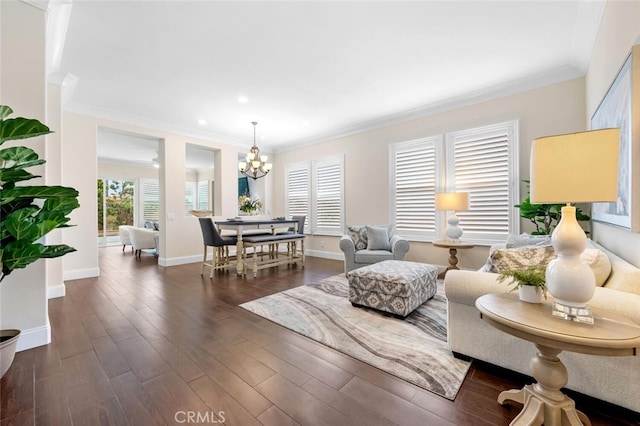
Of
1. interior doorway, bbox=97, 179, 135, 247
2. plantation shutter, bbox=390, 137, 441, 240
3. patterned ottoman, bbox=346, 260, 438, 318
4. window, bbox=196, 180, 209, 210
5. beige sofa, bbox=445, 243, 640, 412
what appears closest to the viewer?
beige sofa, bbox=445, 243, 640, 412

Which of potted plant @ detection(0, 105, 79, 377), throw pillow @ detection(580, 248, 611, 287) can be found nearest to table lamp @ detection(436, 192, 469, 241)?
throw pillow @ detection(580, 248, 611, 287)

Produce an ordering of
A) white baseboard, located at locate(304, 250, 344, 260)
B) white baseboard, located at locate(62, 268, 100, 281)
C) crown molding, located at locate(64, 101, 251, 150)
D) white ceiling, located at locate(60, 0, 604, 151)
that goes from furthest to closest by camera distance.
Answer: white baseboard, located at locate(304, 250, 344, 260) < crown molding, located at locate(64, 101, 251, 150) < white baseboard, located at locate(62, 268, 100, 281) < white ceiling, located at locate(60, 0, 604, 151)

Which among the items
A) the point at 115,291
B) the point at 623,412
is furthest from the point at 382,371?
the point at 115,291

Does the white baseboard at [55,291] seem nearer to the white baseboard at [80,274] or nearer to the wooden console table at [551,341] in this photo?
the white baseboard at [80,274]

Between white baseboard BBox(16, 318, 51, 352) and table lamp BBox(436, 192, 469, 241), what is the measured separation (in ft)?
14.8

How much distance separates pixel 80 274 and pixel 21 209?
3.58m

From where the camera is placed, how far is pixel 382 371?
70.2 inches

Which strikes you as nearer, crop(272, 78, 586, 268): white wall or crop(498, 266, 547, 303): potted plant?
crop(498, 266, 547, 303): potted plant

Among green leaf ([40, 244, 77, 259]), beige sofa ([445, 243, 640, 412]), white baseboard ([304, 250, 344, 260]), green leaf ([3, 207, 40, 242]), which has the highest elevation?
green leaf ([3, 207, 40, 242])

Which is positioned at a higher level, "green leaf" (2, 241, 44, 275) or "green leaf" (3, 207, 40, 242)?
"green leaf" (3, 207, 40, 242)

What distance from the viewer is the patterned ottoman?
2.59 meters

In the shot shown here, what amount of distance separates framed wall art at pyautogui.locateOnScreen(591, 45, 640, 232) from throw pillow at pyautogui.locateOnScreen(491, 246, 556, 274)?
43cm

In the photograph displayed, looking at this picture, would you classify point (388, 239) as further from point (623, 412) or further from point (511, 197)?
point (623, 412)

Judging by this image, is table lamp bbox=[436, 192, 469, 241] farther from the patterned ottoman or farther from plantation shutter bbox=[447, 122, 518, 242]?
the patterned ottoman
